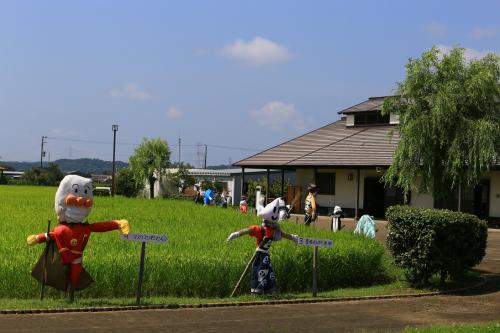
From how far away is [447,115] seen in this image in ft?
54.1

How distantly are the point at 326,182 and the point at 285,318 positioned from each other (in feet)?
92.0

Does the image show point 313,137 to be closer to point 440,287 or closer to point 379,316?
point 440,287

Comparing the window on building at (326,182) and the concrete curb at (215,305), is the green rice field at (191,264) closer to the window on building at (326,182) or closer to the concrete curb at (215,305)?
the concrete curb at (215,305)

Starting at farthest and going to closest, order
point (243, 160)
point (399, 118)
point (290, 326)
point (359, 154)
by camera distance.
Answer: point (243, 160)
point (359, 154)
point (399, 118)
point (290, 326)

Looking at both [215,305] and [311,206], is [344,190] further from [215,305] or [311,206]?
[215,305]

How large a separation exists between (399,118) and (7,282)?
11.4m

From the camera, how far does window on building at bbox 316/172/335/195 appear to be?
1433 inches

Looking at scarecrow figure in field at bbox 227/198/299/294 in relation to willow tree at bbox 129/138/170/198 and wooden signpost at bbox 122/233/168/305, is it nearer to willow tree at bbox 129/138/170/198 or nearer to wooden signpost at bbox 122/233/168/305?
wooden signpost at bbox 122/233/168/305

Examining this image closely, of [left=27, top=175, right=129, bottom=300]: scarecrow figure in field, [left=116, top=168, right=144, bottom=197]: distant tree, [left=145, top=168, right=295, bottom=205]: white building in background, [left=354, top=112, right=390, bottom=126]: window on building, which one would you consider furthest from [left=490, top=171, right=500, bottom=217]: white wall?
[left=116, top=168, right=144, bottom=197]: distant tree

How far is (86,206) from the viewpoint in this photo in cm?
983

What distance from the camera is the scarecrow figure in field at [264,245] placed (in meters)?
10.9

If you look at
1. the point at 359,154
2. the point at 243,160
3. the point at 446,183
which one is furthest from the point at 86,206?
the point at 243,160

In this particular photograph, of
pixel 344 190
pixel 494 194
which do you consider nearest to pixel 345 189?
pixel 344 190

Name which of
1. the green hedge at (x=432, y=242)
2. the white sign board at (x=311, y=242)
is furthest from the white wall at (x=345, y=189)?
the white sign board at (x=311, y=242)
